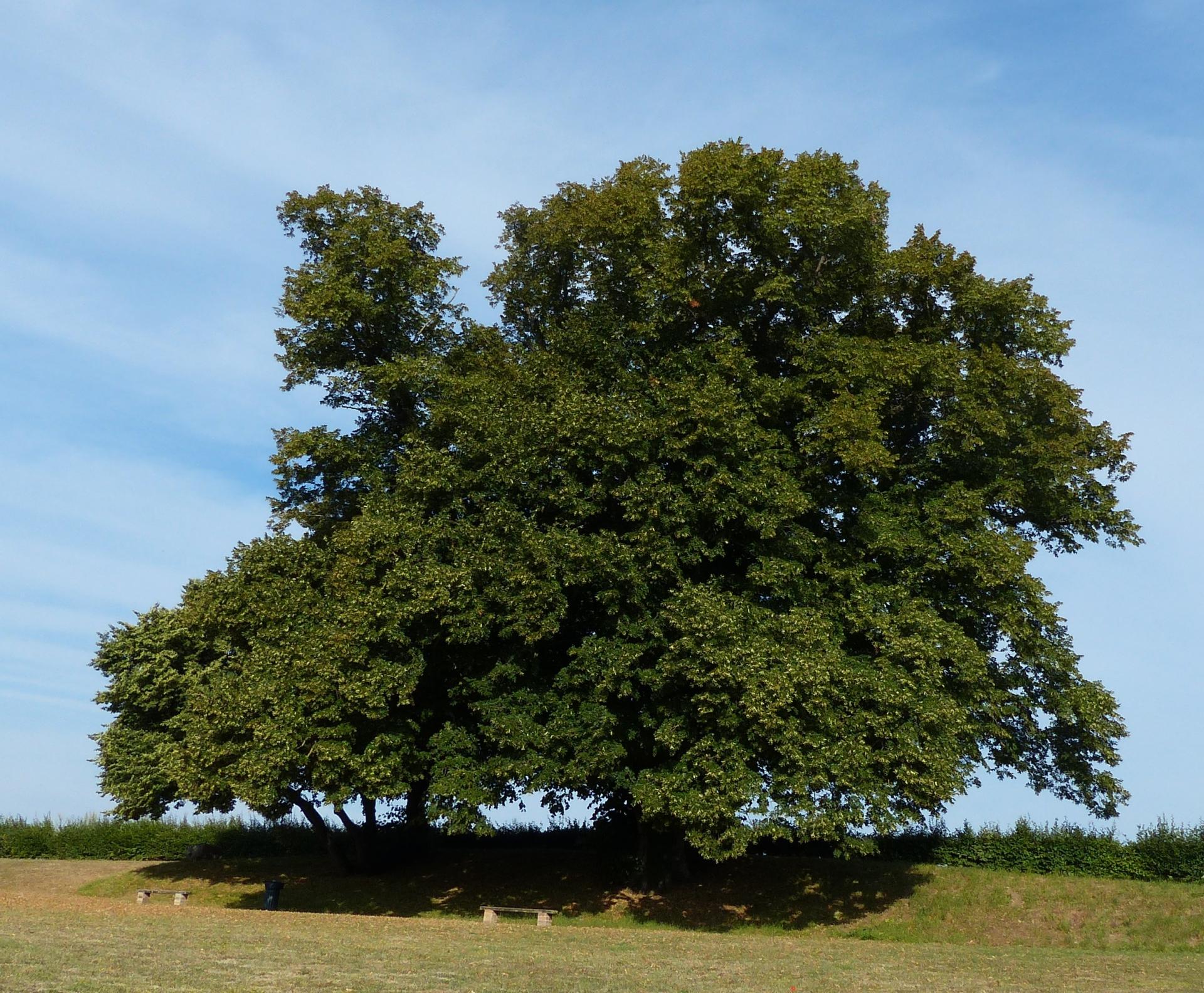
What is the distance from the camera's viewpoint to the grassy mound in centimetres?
2881

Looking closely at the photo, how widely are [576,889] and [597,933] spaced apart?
28.9 ft

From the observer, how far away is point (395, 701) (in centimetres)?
3042

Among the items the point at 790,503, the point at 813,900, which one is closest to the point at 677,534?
the point at 790,503

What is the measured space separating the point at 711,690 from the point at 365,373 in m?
15.2

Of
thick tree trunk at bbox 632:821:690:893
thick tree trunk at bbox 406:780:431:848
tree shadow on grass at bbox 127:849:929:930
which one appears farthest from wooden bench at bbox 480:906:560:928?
thick tree trunk at bbox 406:780:431:848

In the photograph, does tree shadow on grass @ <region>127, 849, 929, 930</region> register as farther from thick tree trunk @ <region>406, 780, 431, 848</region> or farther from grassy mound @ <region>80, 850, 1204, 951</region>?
thick tree trunk @ <region>406, 780, 431, 848</region>

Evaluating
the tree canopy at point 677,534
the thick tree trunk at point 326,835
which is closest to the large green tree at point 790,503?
the tree canopy at point 677,534

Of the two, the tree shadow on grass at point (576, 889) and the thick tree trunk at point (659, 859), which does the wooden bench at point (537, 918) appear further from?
the thick tree trunk at point (659, 859)

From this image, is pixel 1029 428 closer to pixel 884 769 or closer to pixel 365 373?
pixel 884 769

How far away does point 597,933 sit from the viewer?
25.6 meters

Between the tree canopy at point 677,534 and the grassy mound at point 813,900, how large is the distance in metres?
2.90

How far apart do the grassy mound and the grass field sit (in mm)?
69

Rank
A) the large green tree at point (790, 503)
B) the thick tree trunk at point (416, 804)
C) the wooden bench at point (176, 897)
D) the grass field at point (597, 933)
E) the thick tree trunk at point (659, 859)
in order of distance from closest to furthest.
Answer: the grass field at point (597, 933)
the large green tree at point (790, 503)
the wooden bench at point (176, 897)
the thick tree trunk at point (659, 859)
the thick tree trunk at point (416, 804)

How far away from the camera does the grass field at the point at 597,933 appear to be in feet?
53.1
